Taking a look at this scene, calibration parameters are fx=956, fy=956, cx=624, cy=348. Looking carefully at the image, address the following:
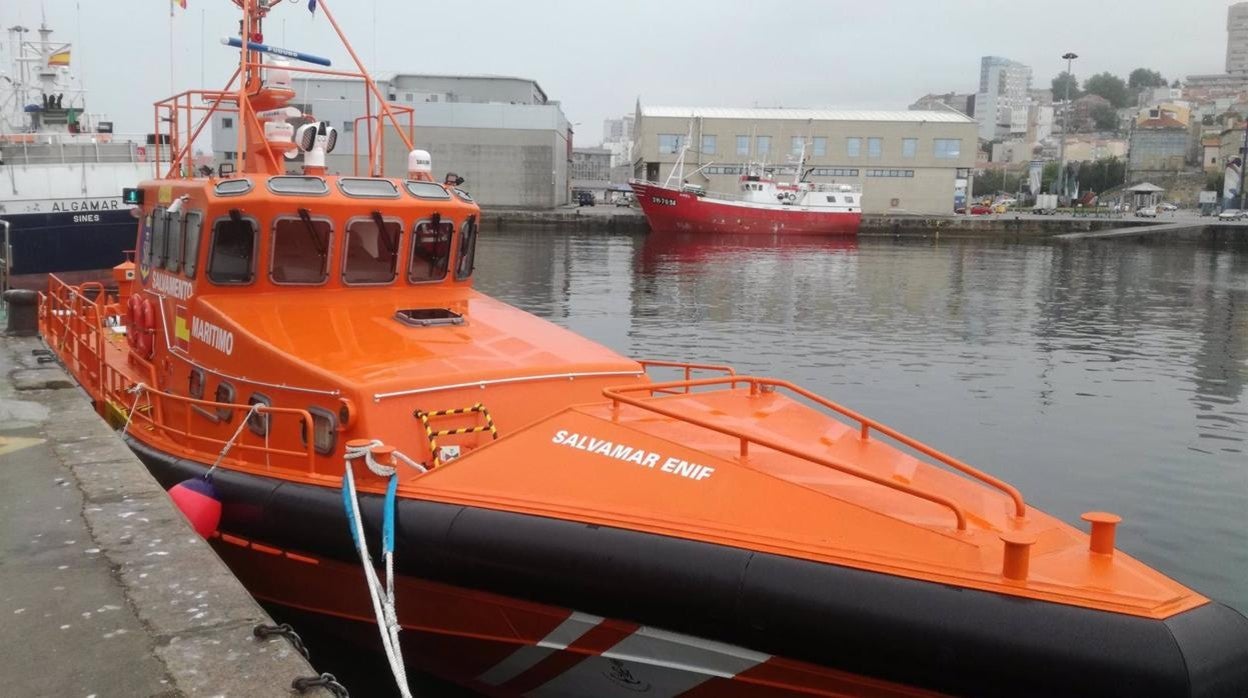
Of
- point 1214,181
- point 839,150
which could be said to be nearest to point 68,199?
point 839,150

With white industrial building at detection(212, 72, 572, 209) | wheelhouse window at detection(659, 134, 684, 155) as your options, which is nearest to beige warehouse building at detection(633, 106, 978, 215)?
wheelhouse window at detection(659, 134, 684, 155)

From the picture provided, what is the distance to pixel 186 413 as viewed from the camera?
6.34 m

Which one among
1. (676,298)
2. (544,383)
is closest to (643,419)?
(544,383)

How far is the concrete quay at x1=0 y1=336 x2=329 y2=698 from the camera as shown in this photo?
11.2 ft

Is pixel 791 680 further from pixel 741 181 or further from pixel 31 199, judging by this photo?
pixel 741 181

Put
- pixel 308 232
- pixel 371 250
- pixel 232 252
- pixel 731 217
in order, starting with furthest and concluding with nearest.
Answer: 1. pixel 731 217
2. pixel 371 250
3. pixel 308 232
4. pixel 232 252

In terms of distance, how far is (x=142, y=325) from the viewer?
294 inches

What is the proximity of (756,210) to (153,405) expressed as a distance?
5153 cm

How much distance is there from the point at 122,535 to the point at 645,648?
2.64 m

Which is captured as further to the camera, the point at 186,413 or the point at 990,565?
the point at 186,413

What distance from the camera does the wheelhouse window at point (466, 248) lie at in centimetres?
718

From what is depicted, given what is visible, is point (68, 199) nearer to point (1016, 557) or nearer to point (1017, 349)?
point (1017, 349)

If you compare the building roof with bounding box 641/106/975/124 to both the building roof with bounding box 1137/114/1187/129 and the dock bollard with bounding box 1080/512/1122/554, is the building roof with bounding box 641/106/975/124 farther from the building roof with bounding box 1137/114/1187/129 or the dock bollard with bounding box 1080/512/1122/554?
the building roof with bounding box 1137/114/1187/129

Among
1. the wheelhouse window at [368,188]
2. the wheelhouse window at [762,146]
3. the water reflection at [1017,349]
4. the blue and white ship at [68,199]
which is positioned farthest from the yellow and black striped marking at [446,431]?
the wheelhouse window at [762,146]
